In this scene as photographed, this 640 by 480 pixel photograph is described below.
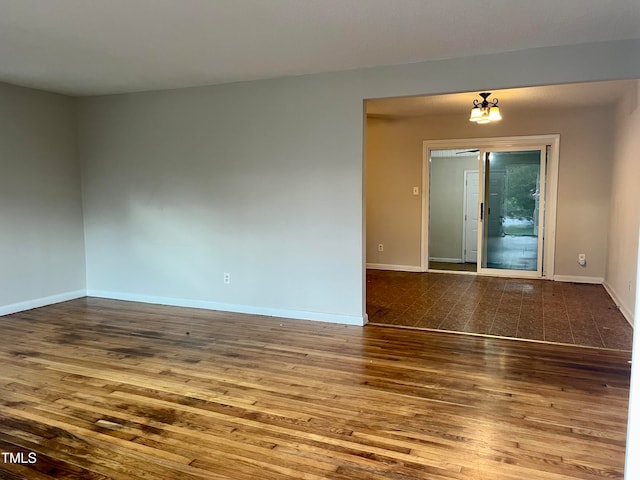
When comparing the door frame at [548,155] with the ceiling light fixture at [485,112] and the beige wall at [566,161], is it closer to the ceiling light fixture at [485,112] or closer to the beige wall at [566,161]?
the beige wall at [566,161]

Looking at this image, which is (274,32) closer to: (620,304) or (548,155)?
(620,304)

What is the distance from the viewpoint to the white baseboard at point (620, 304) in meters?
4.38

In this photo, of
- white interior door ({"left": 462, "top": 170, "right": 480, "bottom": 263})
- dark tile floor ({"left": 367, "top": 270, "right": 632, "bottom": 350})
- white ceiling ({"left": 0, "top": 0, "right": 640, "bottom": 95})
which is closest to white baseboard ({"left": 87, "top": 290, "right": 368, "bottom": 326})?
dark tile floor ({"left": 367, "top": 270, "right": 632, "bottom": 350})

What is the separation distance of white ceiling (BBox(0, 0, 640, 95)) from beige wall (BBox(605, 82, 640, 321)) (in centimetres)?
177

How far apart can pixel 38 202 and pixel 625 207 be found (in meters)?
6.51

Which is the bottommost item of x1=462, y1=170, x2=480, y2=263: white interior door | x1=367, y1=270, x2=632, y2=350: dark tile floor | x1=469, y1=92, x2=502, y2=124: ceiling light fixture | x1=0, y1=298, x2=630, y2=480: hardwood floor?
x1=0, y1=298, x2=630, y2=480: hardwood floor

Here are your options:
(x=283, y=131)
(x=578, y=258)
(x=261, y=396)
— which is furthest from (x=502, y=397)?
(x=578, y=258)

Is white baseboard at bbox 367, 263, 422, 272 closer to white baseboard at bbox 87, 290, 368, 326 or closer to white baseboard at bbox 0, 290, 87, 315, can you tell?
white baseboard at bbox 87, 290, 368, 326

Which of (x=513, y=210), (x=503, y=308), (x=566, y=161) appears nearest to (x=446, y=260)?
(x=513, y=210)

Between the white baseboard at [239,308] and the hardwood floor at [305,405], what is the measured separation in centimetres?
20

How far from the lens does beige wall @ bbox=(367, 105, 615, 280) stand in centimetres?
614

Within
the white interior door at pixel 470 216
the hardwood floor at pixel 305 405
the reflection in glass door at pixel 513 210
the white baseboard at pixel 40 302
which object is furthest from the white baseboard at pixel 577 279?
the white baseboard at pixel 40 302

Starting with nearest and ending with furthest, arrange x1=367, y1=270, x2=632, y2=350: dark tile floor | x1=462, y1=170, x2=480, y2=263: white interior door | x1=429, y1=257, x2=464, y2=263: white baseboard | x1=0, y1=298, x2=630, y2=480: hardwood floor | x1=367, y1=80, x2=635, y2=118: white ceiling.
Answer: x1=0, y1=298, x2=630, y2=480: hardwood floor
x1=367, y1=270, x2=632, y2=350: dark tile floor
x1=367, y1=80, x2=635, y2=118: white ceiling
x1=462, y1=170, x2=480, y2=263: white interior door
x1=429, y1=257, x2=464, y2=263: white baseboard

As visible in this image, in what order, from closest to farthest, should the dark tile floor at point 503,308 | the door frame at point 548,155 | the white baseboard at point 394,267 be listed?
the dark tile floor at point 503,308, the door frame at point 548,155, the white baseboard at point 394,267
